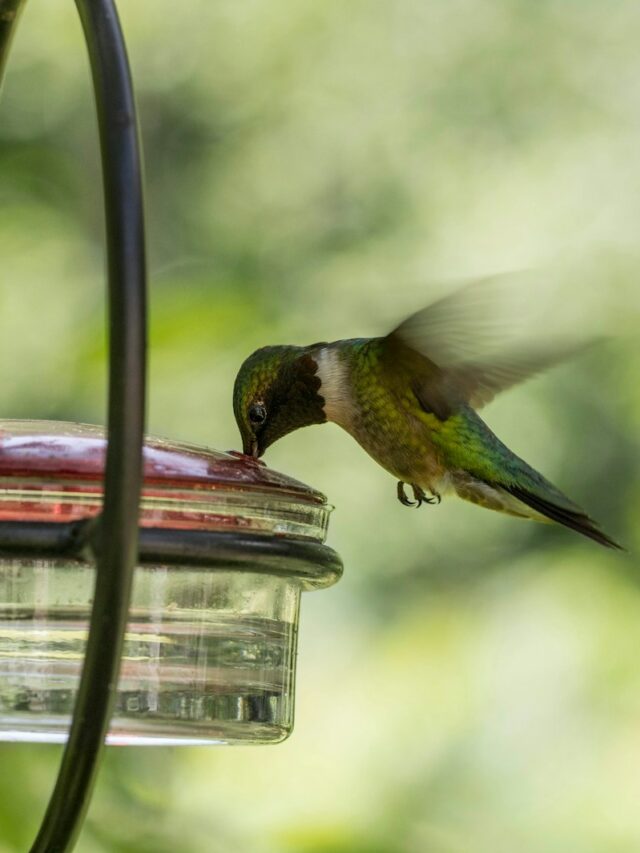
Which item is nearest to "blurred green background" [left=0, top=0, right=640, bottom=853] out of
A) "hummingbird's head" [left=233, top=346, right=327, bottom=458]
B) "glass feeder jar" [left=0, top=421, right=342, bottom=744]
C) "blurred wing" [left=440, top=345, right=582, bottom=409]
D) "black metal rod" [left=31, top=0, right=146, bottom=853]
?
"blurred wing" [left=440, top=345, right=582, bottom=409]

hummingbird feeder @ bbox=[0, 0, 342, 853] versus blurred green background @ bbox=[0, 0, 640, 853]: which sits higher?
blurred green background @ bbox=[0, 0, 640, 853]

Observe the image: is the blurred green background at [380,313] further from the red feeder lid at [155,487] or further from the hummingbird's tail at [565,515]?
the red feeder lid at [155,487]

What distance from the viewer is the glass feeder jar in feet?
4.83

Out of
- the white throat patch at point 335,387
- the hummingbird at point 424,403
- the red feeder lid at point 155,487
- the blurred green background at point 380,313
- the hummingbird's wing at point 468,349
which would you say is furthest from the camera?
the blurred green background at point 380,313

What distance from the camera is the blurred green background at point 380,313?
431 cm

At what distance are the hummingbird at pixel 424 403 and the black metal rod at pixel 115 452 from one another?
1.37 m

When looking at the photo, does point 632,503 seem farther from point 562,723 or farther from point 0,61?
point 0,61

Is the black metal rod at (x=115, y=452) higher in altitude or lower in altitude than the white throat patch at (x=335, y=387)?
lower

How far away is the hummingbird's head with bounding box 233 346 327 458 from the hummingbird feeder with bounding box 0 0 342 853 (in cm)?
71

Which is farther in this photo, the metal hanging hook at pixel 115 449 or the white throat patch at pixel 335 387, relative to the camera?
the white throat patch at pixel 335 387

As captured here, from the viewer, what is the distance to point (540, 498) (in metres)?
2.73

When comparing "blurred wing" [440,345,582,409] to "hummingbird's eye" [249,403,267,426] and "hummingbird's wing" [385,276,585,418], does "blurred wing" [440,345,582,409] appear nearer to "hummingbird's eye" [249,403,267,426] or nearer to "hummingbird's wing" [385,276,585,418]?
"hummingbird's wing" [385,276,585,418]

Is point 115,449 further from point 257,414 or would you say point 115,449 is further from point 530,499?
point 530,499

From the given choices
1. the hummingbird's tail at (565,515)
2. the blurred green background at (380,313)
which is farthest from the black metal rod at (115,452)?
the blurred green background at (380,313)
